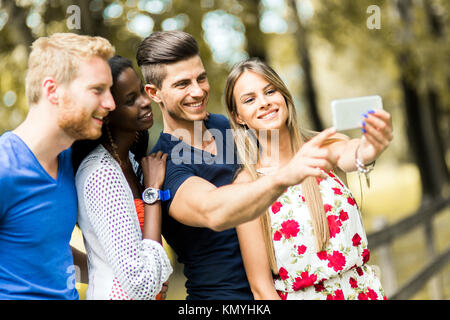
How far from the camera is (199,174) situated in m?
2.19

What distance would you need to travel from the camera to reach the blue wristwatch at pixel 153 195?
2.00 metres

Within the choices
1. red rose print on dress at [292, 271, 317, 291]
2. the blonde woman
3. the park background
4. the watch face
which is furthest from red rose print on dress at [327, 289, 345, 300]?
the watch face

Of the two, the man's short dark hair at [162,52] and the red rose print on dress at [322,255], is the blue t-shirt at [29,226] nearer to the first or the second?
the man's short dark hair at [162,52]

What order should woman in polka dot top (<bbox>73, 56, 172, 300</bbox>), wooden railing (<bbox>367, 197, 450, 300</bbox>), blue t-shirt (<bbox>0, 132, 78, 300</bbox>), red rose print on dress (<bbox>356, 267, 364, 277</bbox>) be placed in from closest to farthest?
1. blue t-shirt (<bbox>0, 132, 78, 300</bbox>)
2. woman in polka dot top (<bbox>73, 56, 172, 300</bbox>)
3. red rose print on dress (<bbox>356, 267, 364, 277</bbox>)
4. wooden railing (<bbox>367, 197, 450, 300</bbox>)

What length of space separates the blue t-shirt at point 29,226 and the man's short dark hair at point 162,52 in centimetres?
68

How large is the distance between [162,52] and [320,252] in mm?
1068

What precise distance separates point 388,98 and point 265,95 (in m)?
14.7

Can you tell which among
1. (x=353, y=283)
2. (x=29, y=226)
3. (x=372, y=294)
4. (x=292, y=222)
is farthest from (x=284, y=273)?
(x=29, y=226)

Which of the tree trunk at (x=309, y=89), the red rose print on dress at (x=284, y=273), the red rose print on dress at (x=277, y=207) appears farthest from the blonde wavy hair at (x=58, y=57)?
the tree trunk at (x=309, y=89)

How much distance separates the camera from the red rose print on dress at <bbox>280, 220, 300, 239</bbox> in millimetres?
2117

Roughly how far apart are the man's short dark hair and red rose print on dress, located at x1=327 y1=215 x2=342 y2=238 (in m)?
0.91

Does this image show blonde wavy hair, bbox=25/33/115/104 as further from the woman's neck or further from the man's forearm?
the woman's neck
